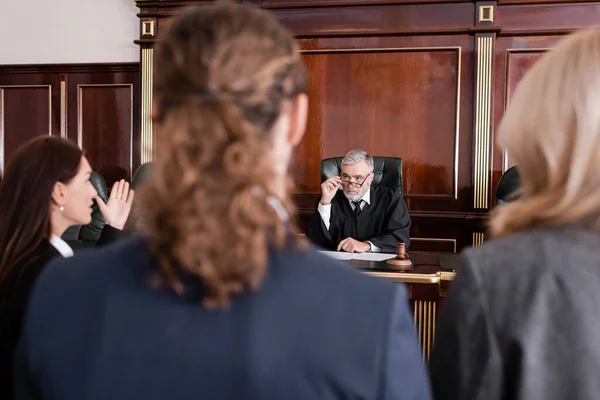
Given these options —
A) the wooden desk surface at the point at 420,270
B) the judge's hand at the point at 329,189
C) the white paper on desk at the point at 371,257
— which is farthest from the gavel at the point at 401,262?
the judge's hand at the point at 329,189

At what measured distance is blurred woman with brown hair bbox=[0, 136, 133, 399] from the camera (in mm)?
1357

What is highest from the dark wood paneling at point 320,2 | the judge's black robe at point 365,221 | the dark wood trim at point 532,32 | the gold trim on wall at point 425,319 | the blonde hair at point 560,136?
the dark wood paneling at point 320,2

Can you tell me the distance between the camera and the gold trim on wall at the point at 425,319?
9.37ft

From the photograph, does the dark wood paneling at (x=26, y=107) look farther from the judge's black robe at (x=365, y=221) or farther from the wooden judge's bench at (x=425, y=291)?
the wooden judge's bench at (x=425, y=291)

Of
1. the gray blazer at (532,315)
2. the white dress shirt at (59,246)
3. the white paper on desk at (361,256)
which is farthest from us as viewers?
the white paper on desk at (361,256)

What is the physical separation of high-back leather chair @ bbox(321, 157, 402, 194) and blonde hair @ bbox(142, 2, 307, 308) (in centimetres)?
373

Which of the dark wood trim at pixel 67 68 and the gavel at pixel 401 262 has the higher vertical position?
the dark wood trim at pixel 67 68

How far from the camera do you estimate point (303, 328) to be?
70cm

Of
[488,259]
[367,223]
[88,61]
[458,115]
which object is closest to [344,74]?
[458,115]

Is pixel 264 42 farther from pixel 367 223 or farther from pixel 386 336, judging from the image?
pixel 367 223

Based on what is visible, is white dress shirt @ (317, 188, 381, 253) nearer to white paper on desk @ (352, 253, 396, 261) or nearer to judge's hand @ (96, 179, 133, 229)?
white paper on desk @ (352, 253, 396, 261)

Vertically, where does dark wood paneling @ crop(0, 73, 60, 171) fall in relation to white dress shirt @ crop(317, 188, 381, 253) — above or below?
above

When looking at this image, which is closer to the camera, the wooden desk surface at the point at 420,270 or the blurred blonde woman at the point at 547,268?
the blurred blonde woman at the point at 547,268

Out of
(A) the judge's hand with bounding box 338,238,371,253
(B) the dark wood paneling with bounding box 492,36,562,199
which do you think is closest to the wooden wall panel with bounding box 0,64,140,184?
(A) the judge's hand with bounding box 338,238,371,253
